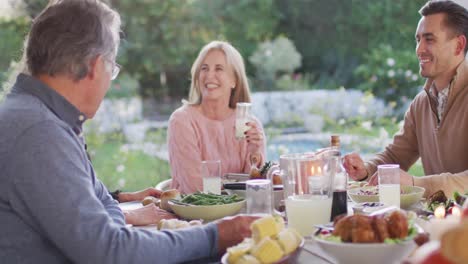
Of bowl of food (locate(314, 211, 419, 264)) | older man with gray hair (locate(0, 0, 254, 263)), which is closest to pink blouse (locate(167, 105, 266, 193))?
older man with gray hair (locate(0, 0, 254, 263))

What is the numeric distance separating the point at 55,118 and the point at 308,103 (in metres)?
4.94

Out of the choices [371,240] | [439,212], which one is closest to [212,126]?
[439,212]

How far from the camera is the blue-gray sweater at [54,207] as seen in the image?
4.77 ft

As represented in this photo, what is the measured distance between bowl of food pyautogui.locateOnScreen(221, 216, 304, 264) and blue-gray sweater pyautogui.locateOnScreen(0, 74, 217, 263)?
20 centimetres

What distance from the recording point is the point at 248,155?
10.7 feet

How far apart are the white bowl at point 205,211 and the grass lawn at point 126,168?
132 inches

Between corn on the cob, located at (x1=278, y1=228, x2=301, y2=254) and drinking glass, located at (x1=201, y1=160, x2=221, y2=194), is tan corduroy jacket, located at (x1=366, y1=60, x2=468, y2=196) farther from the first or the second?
corn on the cob, located at (x1=278, y1=228, x2=301, y2=254)

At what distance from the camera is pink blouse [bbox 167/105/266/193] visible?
10.5 ft

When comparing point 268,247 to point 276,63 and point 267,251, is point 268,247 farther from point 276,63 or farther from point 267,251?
point 276,63

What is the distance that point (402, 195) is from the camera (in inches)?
83.5

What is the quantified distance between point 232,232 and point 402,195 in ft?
2.46

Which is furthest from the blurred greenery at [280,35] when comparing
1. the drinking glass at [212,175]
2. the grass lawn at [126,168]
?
the drinking glass at [212,175]

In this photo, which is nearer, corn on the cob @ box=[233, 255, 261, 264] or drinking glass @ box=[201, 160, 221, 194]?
corn on the cob @ box=[233, 255, 261, 264]

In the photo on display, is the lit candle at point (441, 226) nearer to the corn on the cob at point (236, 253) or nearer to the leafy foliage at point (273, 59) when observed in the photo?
the corn on the cob at point (236, 253)
